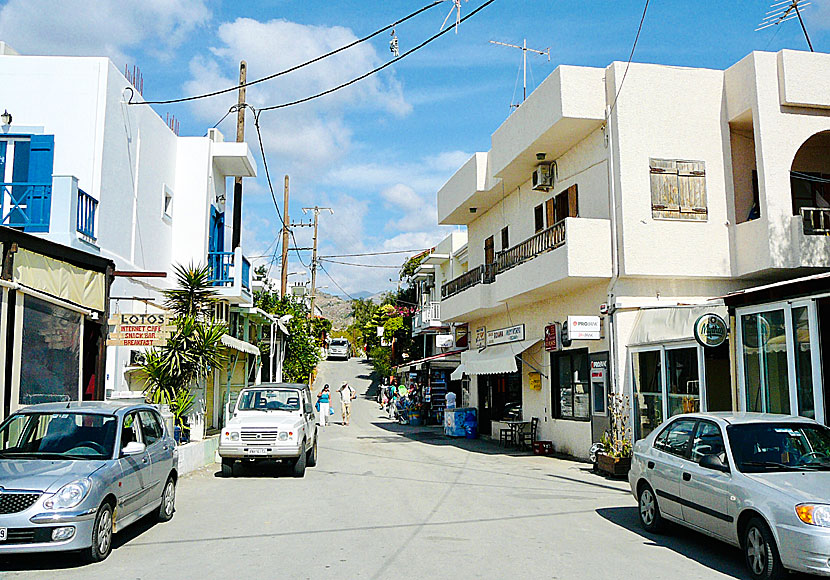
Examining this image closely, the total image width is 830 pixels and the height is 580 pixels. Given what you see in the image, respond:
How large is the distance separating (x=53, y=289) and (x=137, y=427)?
4.80 meters

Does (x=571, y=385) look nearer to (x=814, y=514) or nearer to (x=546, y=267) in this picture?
(x=546, y=267)

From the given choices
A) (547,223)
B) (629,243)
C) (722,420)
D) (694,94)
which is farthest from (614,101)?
(722,420)

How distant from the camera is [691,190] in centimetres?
1777

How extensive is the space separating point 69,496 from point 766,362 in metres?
11.0

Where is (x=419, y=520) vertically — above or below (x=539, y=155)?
below

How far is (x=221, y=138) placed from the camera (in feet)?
84.5

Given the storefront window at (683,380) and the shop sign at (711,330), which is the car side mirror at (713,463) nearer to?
the shop sign at (711,330)

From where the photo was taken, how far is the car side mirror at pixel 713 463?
8200mm

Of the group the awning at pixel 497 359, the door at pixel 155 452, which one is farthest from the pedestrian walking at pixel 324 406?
the door at pixel 155 452

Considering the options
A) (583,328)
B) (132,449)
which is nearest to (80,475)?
(132,449)

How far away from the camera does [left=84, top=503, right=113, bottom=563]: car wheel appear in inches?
308

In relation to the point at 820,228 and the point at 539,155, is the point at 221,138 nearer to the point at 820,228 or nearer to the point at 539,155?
Result: the point at 539,155

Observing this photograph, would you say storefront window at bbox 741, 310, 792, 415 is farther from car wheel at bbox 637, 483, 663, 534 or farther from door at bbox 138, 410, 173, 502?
door at bbox 138, 410, 173, 502

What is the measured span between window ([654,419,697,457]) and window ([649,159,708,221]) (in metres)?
8.67
